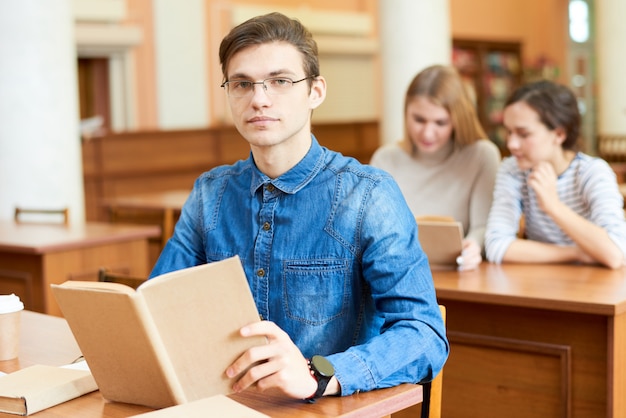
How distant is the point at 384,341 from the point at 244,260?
1.21 feet

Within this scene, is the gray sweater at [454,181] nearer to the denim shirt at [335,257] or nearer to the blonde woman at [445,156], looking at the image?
the blonde woman at [445,156]

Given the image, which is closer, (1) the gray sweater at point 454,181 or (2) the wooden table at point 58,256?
(1) the gray sweater at point 454,181

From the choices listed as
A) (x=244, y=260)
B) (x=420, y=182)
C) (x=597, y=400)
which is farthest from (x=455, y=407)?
(x=244, y=260)

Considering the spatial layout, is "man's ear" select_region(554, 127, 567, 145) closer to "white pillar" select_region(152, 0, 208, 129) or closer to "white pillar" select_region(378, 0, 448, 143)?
"white pillar" select_region(378, 0, 448, 143)

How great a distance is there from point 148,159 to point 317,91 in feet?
23.5

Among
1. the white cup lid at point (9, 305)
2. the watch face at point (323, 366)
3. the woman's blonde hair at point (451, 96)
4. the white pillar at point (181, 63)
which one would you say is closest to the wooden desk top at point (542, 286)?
the woman's blonde hair at point (451, 96)

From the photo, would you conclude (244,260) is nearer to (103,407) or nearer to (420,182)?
(103,407)

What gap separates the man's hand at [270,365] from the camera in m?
1.46

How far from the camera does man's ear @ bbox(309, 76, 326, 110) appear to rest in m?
1.85

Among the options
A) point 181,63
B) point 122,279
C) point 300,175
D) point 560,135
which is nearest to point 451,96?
point 560,135

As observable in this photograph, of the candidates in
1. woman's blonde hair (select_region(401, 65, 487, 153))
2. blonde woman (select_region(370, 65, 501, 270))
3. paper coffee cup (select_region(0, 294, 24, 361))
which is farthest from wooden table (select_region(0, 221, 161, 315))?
paper coffee cup (select_region(0, 294, 24, 361))

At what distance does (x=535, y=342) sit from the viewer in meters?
2.72

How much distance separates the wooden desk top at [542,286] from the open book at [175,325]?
1.28m

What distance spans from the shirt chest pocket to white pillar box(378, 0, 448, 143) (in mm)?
5379
